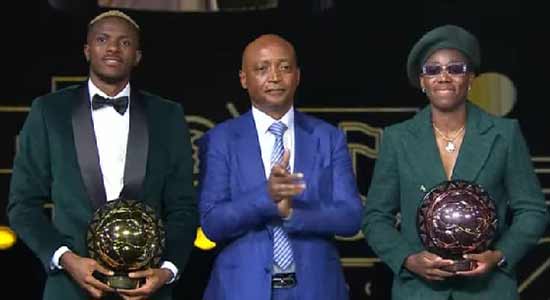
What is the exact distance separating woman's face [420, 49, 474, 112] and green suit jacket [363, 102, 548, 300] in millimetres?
115

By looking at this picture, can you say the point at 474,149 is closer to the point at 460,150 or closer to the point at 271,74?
the point at 460,150

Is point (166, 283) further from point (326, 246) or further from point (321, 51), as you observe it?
point (321, 51)

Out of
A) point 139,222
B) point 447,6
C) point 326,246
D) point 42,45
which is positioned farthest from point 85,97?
point 447,6

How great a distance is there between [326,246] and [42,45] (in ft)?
7.21

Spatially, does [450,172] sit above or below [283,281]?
above

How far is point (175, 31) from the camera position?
25.3ft

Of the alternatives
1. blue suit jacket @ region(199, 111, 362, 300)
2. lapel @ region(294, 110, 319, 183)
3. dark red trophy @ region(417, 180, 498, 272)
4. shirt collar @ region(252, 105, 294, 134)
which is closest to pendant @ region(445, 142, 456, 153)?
dark red trophy @ region(417, 180, 498, 272)

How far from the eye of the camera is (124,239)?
5.69 m

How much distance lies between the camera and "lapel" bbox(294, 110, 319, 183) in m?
6.15

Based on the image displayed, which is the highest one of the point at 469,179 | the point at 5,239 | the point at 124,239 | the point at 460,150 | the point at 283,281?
the point at 460,150

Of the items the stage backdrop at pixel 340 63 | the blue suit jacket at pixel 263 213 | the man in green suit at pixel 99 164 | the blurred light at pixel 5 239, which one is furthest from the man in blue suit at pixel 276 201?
the blurred light at pixel 5 239

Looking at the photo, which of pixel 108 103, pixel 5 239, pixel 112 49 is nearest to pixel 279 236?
pixel 108 103

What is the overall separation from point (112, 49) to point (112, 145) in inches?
14.9

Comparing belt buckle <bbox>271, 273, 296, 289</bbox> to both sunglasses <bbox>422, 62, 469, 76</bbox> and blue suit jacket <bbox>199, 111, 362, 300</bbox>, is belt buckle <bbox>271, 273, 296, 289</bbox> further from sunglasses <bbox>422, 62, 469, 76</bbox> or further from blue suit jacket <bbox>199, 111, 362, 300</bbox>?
sunglasses <bbox>422, 62, 469, 76</bbox>
